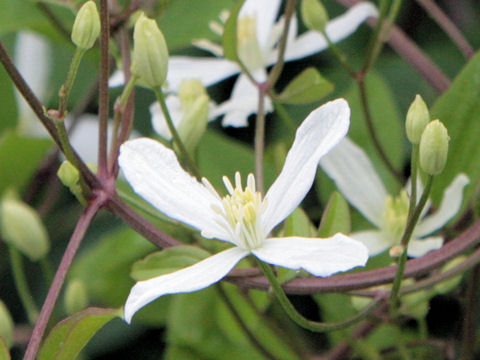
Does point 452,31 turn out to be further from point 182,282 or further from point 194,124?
point 182,282

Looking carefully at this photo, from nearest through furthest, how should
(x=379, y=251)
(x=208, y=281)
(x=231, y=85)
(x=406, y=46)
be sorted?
1. (x=208, y=281)
2. (x=379, y=251)
3. (x=406, y=46)
4. (x=231, y=85)

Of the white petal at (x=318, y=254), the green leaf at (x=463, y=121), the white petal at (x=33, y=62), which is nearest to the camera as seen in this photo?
the white petal at (x=318, y=254)

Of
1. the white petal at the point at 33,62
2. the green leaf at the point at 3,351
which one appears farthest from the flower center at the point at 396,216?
the white petal at the point at 33,62

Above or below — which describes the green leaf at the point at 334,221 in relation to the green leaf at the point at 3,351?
above

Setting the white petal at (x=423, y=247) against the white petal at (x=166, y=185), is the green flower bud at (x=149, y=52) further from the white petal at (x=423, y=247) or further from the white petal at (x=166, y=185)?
the white petal at (x=423, y=247)

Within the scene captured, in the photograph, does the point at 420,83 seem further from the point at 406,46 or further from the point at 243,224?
the point at 243,224

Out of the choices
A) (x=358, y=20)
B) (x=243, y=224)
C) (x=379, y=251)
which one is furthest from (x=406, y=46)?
(x=243, y=224)

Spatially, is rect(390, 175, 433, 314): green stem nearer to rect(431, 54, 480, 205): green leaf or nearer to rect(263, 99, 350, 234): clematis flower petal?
rect(263, 99, 350, 234): clematis flower petal

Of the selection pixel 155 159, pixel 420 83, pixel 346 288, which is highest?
pixel 420 83
